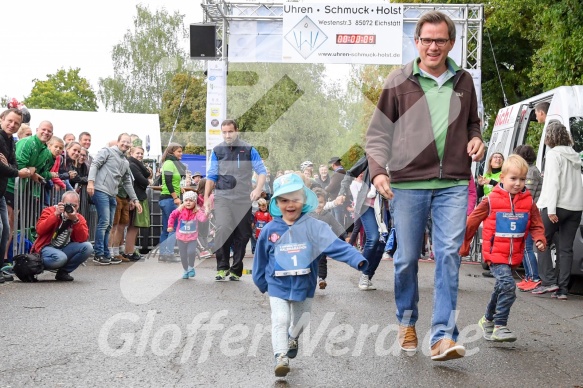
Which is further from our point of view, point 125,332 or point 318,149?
point 318,149

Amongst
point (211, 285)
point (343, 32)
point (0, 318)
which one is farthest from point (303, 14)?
point (0, 318)

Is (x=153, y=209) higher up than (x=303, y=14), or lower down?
lower down

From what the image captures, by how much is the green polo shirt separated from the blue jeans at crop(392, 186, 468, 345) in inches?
1.7

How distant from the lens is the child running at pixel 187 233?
11.5m

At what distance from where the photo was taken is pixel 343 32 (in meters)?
20.3

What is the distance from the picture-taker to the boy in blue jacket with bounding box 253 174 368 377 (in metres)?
5.41

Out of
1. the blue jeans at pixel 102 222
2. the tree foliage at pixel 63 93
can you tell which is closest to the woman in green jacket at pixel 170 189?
the blue jeans at pixel 102 222

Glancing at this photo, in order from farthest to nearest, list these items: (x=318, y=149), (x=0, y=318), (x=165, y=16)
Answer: (x=165, y=16) → (x=318, y=149) → (x=0, y=318)

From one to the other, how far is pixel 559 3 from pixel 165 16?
58.1 meters

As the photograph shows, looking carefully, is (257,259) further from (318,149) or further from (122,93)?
(122,93)

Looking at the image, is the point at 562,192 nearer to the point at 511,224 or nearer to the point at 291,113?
the point at 511,224

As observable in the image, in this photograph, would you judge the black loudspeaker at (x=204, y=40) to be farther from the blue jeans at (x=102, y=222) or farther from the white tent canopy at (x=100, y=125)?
the white tent canopy at (x=100, y=125)

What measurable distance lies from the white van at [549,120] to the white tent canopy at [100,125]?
2106 cm

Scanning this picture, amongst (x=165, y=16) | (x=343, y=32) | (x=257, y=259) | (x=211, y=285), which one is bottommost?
(x=211, y=285)
